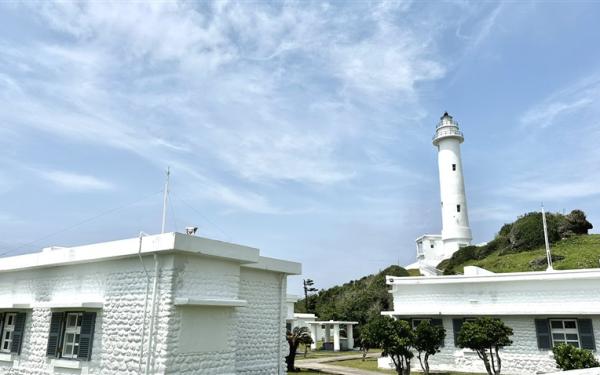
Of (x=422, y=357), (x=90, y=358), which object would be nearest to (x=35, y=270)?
(x=90, y=358)

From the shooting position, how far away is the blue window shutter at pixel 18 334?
1281 cm

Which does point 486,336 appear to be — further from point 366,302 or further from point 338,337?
point 366,302

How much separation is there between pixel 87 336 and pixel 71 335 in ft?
3.17

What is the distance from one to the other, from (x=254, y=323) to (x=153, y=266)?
3.87 meters

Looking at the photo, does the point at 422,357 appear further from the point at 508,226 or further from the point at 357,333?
the point at 508,226

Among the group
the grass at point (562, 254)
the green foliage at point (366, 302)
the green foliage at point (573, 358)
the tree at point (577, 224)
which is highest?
the tree at point (577, 224)

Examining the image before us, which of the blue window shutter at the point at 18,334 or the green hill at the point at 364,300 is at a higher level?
the green hill at the point at 364,300

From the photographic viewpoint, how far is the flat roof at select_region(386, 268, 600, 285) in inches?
739

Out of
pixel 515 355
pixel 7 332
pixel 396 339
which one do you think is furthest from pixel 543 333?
pixel 7 332

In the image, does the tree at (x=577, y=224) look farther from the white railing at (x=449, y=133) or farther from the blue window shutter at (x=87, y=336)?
the blue window shutter at (x=87, y=336)

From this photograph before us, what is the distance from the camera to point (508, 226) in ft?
153

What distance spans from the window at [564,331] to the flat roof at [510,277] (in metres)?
1.76

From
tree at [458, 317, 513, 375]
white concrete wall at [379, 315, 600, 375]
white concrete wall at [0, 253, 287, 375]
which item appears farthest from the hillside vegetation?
white concrete wall at [0, 253, 287, 375]

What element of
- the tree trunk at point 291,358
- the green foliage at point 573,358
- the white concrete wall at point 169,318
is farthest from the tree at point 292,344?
the green foliage at point 573,358
